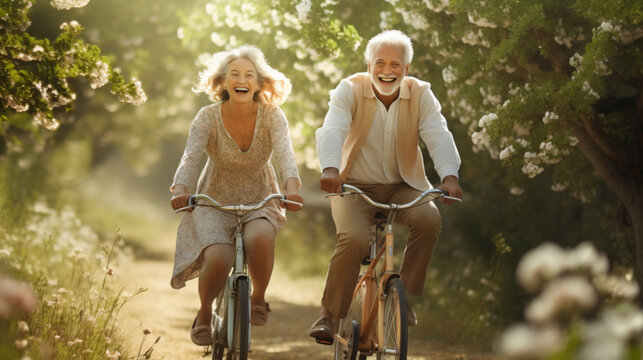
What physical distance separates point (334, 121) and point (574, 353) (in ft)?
12.4

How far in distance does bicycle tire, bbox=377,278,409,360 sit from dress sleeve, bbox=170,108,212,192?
137cm

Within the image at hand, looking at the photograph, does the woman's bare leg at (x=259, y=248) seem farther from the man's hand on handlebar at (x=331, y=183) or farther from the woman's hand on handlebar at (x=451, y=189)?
the woman's hand on handlebar at (x=451, y=189)

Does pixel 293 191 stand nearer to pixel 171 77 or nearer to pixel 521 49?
pixel 521 49

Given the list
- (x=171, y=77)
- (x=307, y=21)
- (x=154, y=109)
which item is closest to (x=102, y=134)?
(x=154, y=109)

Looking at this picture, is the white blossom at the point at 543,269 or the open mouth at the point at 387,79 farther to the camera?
the open mouth at the point at 387,79

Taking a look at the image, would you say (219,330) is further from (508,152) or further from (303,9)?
(303,9)

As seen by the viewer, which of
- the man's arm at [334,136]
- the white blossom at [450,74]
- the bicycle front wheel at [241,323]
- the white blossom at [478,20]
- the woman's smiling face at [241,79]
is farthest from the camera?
the white blossom at [450,74]

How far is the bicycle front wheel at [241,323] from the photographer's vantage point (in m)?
4.77

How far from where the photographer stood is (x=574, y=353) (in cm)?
162

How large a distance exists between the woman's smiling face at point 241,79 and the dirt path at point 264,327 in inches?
83.0

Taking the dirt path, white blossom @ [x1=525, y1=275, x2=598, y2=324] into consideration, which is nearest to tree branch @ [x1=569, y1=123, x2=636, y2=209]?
the dirt path

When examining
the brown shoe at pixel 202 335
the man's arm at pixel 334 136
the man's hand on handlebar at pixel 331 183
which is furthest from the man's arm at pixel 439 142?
the brown shoe at pixel 202 335

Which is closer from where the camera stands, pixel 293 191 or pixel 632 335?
pixel 632 335

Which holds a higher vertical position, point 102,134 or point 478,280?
point 102,134
